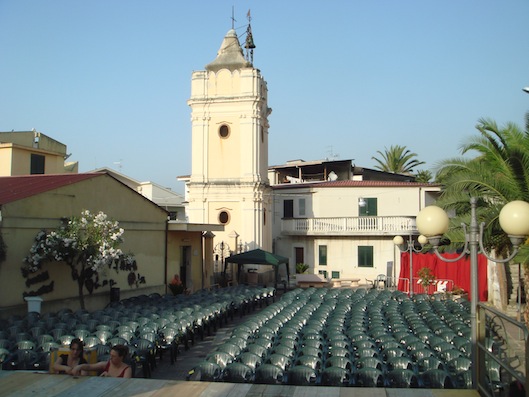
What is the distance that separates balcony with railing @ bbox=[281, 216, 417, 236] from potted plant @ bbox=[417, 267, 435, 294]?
27.0 ft

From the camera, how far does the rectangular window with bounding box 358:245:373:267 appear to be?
122 ft

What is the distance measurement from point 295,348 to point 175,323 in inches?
177

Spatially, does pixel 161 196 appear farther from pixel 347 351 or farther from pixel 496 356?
pixel 496 356

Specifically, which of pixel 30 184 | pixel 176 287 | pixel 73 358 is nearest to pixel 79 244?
pixel 30 184

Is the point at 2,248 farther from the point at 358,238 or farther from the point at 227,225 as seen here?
the point at 358,238

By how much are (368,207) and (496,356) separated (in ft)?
108

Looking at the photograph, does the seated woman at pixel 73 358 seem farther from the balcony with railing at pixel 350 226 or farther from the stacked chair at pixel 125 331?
the balcony with railing at pixel 350 226

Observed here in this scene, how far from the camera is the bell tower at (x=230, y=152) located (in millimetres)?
35250

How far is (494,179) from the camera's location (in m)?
15.4

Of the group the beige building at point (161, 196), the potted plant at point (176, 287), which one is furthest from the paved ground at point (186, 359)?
the beige building at point (161, 196)

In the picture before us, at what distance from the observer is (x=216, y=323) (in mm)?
19469

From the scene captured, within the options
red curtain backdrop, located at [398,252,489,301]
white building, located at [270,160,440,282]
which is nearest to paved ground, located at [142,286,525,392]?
red curtain backdrop, located at [398,252,489,301]

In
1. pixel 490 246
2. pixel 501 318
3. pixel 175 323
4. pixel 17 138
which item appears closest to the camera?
pixel 501 318

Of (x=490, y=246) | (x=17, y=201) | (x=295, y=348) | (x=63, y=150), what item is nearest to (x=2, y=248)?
(x=17, y=201)
